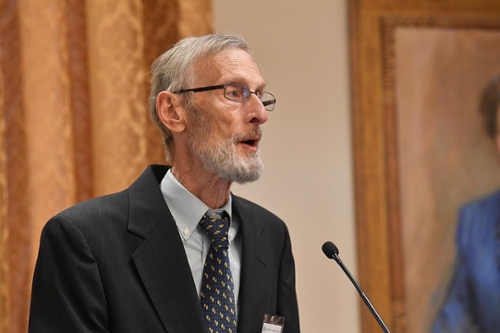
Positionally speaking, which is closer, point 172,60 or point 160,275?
point 160,275

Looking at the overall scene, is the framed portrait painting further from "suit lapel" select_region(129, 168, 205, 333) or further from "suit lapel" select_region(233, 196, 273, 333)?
"suit lapel" select_region(129, 168, 205, 333)

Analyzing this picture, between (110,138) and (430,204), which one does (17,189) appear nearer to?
(110,138)

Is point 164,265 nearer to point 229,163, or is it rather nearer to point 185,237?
point 185,237

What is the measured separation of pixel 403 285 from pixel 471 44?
4.69ft

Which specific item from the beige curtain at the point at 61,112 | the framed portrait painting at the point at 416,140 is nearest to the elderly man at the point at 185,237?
the beige curtain at the point at 61,112

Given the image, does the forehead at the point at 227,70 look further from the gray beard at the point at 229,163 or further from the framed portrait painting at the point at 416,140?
the framed portrait painting at the point at 416,140

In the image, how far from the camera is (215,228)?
2428mm

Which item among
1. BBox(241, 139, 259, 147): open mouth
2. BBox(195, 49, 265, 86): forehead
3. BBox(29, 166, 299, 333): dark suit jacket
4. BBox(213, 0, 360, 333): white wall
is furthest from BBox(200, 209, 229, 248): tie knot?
BBox(213, 0, 360, 333): white wall

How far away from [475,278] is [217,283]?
237cm

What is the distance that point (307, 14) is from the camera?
160 inches

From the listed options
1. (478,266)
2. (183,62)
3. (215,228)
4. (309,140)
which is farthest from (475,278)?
(183,62)

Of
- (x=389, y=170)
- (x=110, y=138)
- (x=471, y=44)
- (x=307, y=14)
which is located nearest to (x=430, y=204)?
(x=389, y=170)

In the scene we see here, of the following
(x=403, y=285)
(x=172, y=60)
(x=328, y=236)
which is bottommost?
(x=403, y=285)

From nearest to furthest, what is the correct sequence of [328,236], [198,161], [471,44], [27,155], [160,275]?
[160,275] → [198,161] → [27,155] → [328,236] → [471,44]
